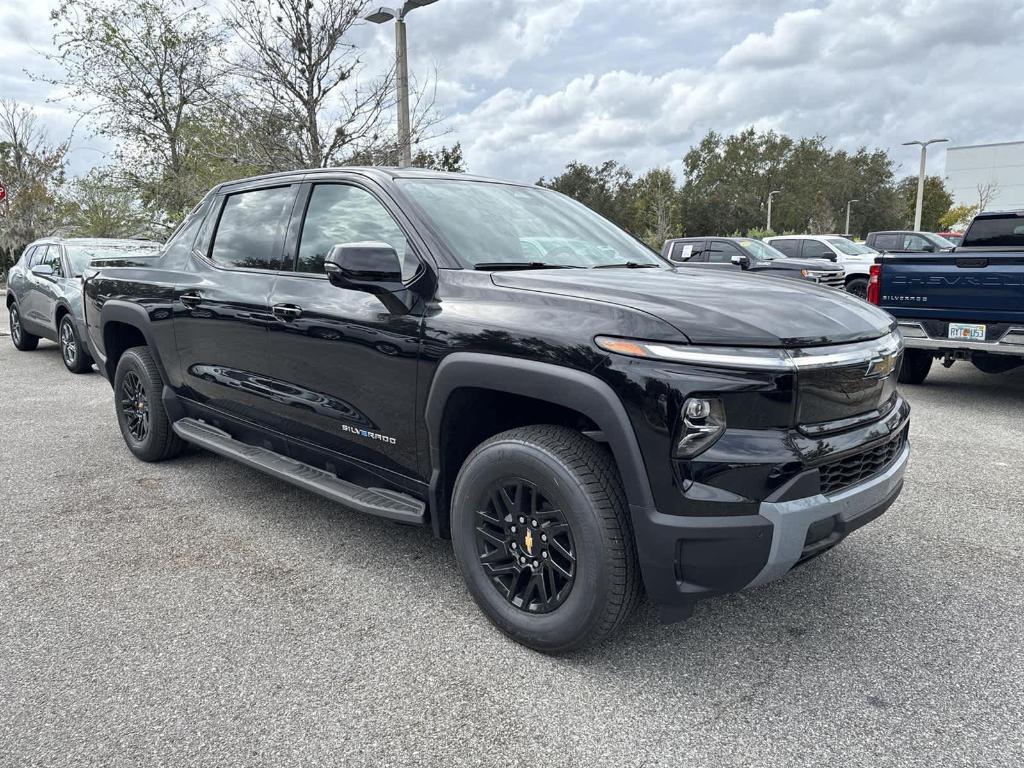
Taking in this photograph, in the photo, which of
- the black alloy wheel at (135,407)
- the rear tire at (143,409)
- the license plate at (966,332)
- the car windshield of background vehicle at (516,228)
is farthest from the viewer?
the license plate at (966,332)

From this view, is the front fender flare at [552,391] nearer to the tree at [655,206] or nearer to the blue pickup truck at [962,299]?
the blue pickup truck at [962,299]

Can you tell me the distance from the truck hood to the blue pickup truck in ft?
13.1

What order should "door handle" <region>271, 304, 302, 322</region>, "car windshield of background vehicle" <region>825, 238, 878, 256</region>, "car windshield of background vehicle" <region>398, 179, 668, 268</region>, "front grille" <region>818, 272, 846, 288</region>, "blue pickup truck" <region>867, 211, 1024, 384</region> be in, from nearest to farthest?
"car windshield of background vehicle" <region>398, 179, 668, 268</region> < "door handle" <region>271, 304, 302, 322</region> < "blue pickup truck" <region>867, 211, 1024, 384</region> < "front grille" <region>818, 272, 846, 288</region> < "car windshield of background vehicle" <region>825, 238, 878, 256</region>

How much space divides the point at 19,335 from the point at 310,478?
9544mm

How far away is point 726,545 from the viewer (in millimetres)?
2260

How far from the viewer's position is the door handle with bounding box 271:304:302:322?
11.2ft

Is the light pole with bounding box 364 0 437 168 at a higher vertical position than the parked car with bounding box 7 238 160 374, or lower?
higher

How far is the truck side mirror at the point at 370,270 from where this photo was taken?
275 centimetres

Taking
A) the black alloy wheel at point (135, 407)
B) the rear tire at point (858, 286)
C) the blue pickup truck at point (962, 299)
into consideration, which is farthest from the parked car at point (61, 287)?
the rear tire at point (858, 286)

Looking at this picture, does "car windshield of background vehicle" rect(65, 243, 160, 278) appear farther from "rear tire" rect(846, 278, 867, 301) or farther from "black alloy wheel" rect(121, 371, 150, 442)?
"rear tire" rect(846, 278, 867, 301)

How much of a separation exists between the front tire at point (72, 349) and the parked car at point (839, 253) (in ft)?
46.5

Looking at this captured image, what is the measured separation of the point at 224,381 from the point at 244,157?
9.62 m

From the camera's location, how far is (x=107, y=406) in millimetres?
6863

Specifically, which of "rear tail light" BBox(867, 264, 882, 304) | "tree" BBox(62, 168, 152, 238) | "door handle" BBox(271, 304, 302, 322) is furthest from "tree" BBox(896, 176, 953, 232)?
"door handle" BBox(271, 304, 302, 322)
